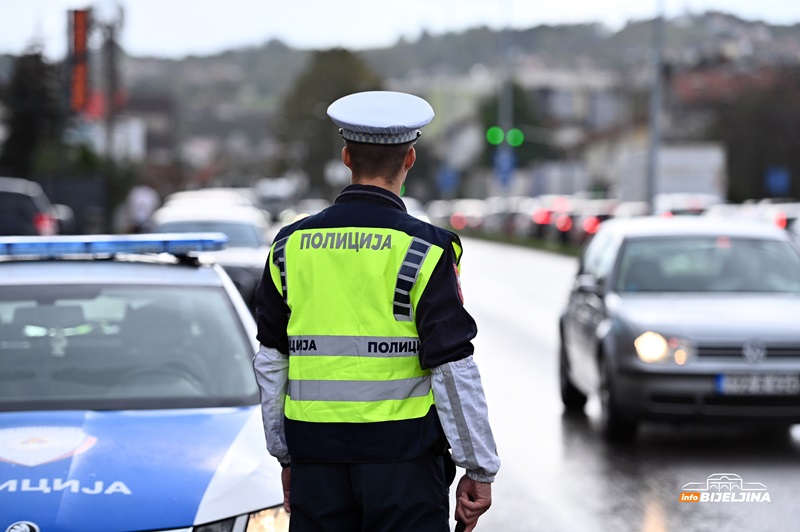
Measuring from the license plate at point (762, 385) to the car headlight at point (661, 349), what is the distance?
0.99 ft

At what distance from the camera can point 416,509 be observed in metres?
3.48

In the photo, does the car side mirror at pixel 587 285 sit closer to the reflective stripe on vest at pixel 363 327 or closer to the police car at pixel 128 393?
the police car at pixel 128 393

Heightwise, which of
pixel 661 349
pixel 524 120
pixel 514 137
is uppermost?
pixel 661 349

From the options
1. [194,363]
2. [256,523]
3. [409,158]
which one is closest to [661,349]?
[194,363]

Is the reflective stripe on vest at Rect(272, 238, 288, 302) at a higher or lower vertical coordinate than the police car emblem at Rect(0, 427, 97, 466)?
higher

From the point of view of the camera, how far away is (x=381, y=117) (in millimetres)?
3594

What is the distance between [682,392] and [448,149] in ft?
387

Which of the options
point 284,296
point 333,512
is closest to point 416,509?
point 333,512

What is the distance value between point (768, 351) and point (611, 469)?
126 cm

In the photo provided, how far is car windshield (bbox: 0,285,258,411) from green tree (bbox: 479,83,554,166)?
376 ft

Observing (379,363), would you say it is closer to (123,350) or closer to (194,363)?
(194,363)

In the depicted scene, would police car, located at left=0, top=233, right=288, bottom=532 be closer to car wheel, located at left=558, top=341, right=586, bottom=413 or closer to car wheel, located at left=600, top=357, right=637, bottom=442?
car wheel, located at left=600, top=357, right=637, bottom=442

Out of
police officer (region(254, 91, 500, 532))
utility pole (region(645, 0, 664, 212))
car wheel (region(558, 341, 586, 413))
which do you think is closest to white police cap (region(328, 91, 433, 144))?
police officer (region(254, 91, 500, 532))

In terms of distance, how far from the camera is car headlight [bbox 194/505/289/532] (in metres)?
4.19
